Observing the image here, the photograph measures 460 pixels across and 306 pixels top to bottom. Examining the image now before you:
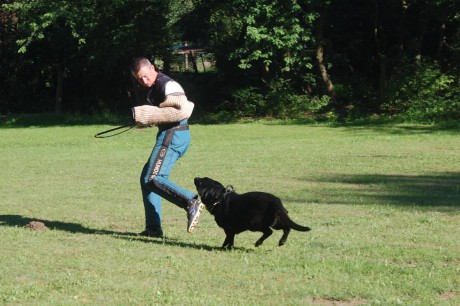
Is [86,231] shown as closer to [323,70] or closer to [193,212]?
[193,212]

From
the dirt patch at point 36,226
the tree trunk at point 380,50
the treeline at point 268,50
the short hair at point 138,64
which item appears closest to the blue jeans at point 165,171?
the short hair at point 138,64

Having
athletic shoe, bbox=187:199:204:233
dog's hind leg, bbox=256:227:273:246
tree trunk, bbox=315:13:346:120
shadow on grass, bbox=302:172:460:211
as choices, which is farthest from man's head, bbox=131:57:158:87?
tree trunk, bbox=315:13:346:120

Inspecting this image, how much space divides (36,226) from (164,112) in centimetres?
236

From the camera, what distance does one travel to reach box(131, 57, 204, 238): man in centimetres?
802

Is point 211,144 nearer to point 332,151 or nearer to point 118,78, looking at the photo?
point 332,151

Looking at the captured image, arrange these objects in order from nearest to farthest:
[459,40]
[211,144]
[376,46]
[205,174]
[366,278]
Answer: [366,278], [205,174], [211,144], [459,40], [376,46]

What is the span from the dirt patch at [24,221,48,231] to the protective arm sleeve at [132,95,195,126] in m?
2.11

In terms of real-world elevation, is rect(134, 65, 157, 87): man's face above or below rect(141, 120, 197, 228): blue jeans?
above

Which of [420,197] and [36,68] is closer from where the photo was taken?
[420,197]

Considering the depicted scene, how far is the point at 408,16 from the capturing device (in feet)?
110

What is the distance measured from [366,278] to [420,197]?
5.49m

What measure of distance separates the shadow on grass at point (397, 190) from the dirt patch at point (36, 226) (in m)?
4.20

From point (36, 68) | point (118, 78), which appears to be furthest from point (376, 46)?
point (36, 68)

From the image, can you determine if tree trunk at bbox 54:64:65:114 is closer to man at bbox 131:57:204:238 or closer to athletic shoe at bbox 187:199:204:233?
man at bbox 131:57:204:238
